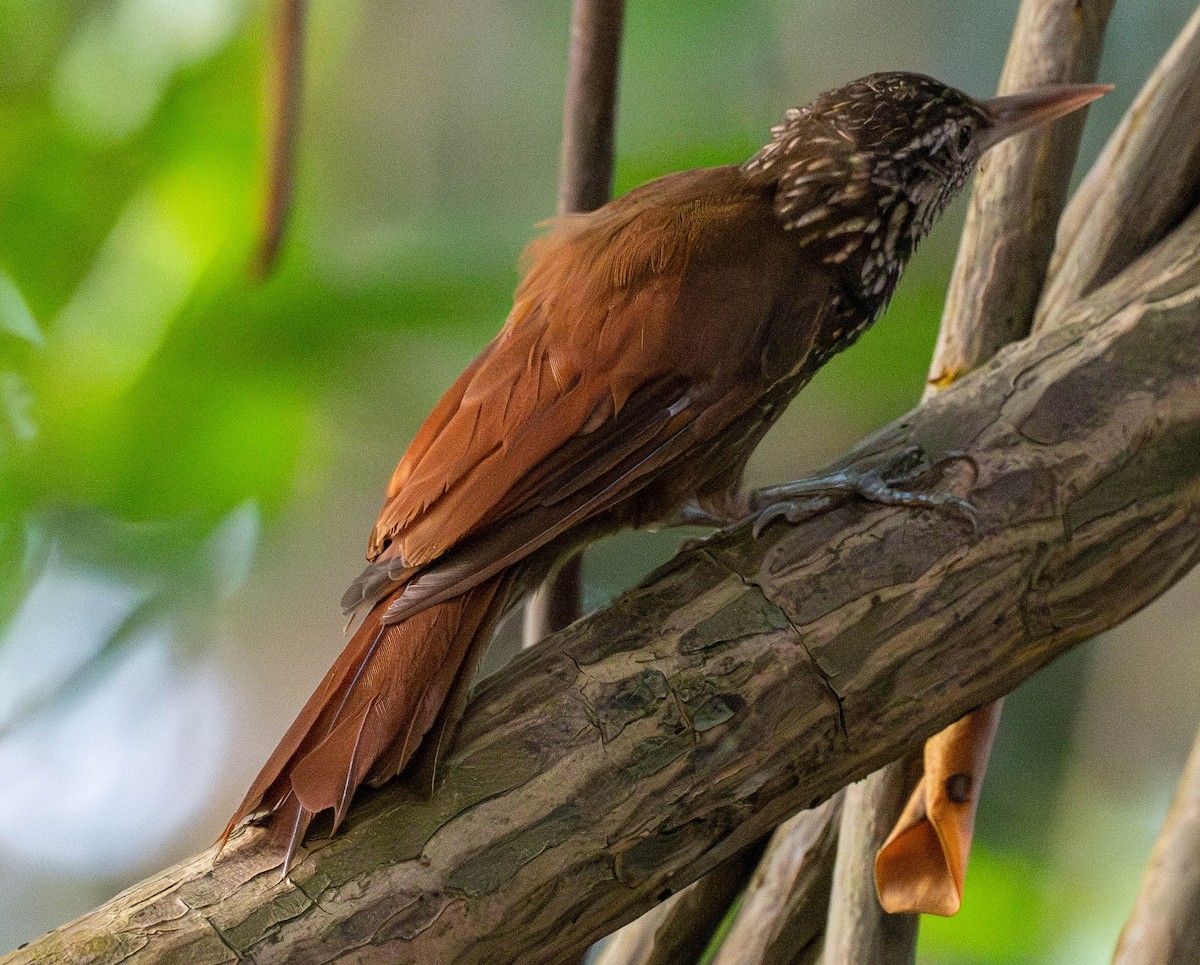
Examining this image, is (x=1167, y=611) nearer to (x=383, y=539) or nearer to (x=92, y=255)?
(x=383, y=539)

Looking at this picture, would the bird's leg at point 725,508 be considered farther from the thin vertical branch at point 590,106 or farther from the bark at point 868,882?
the bark at point 868,882

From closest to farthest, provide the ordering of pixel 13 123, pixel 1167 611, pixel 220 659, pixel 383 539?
pixel 383 539
pixel 13 123
pixel 220 659
pixel 1167 611

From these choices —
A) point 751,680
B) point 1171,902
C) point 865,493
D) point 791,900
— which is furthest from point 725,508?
point 1171,902

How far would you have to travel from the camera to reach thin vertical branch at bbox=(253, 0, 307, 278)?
1.67 m

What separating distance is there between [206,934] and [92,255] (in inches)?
45.4

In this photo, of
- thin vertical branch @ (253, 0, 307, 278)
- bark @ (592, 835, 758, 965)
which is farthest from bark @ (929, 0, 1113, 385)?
thin vertical branch @ (253, 0, 307, 278)

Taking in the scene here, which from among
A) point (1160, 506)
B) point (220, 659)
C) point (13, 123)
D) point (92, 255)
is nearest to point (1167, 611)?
point (1160, 506)

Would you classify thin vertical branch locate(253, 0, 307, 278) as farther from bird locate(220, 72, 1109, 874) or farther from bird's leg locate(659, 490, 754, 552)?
bird's leg locate(659, 490, 754, 552)

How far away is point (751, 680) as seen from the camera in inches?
38.5

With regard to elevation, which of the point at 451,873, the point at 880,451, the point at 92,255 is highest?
the point at 92,255

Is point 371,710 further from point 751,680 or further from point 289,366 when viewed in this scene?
point 289,366

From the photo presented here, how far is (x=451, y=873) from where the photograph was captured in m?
0.88

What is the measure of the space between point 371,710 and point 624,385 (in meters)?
0.36

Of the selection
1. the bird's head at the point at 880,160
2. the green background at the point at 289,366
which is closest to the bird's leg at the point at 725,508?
the bird's head at the point at 880,160
